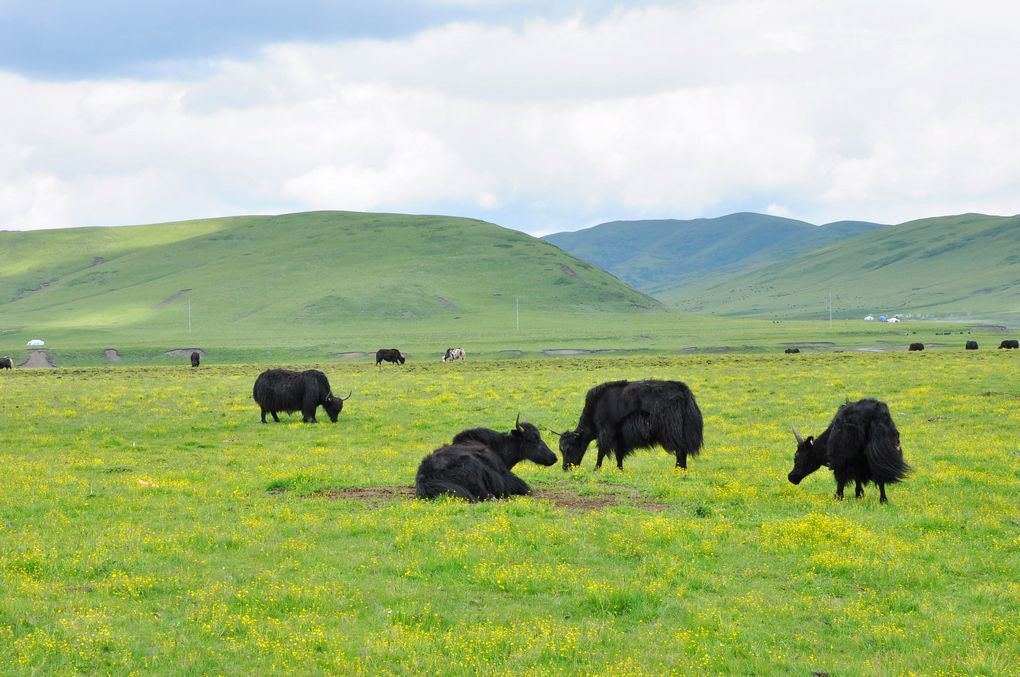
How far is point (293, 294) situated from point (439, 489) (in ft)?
490

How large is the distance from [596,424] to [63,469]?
10.6 meters

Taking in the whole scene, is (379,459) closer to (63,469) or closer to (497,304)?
(63,469)

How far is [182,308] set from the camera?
15162 cm

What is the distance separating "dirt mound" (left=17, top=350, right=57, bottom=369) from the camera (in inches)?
3474

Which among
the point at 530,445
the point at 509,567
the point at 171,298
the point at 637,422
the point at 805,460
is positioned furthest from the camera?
the point at 171,298

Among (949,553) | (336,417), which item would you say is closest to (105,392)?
(336,417)

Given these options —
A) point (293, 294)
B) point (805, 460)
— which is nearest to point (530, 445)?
point (805, 460)

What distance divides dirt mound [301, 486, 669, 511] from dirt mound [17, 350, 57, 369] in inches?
3310

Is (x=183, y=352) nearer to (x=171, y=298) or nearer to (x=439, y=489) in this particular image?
(x=171, y=298)

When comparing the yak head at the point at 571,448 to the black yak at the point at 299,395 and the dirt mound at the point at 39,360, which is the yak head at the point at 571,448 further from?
the dirt mound at the point at 39,360

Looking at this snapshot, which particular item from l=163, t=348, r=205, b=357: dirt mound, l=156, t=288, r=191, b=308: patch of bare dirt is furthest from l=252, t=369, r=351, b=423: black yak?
l=156, t=288, r=191, b=308: patch of bare dirt

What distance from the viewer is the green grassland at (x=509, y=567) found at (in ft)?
25.0

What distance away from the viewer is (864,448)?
13688 mm

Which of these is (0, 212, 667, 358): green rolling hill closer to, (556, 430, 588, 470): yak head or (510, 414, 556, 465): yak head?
(556, 430, 588, 470): yak head
